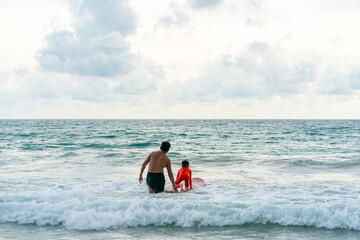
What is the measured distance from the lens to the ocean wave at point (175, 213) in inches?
272

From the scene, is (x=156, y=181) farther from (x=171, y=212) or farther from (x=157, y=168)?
(x=171, y=212)

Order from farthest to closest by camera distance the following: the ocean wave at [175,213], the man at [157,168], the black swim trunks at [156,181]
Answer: the black swim trunks at [156,181], the man at [157,168], the ocean wave at [175,213]

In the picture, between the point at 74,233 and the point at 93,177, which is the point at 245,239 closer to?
the point at 74,233

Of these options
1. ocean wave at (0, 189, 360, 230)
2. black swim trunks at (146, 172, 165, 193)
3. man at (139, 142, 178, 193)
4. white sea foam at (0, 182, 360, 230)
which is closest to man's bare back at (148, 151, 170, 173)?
man at (139, 142, 178, 193)

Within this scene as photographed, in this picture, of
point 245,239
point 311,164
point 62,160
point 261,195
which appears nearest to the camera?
point 245,239

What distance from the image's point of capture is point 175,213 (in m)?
7.21

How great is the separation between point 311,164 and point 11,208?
13.6 meters

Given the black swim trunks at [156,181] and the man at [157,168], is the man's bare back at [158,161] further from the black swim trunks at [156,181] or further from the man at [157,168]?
the black swim trunks at [156,181]

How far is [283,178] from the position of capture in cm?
1243

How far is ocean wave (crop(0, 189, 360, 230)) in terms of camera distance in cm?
691

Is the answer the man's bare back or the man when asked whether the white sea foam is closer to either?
the man

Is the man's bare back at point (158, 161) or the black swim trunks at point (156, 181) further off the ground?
the man's bare back at point (158, 161)

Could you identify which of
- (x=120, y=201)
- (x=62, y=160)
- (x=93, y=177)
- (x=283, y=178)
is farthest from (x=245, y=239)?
(x=62, y=160)

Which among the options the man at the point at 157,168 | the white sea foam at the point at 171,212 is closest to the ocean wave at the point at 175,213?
the white sea foam at the point at 171,212
